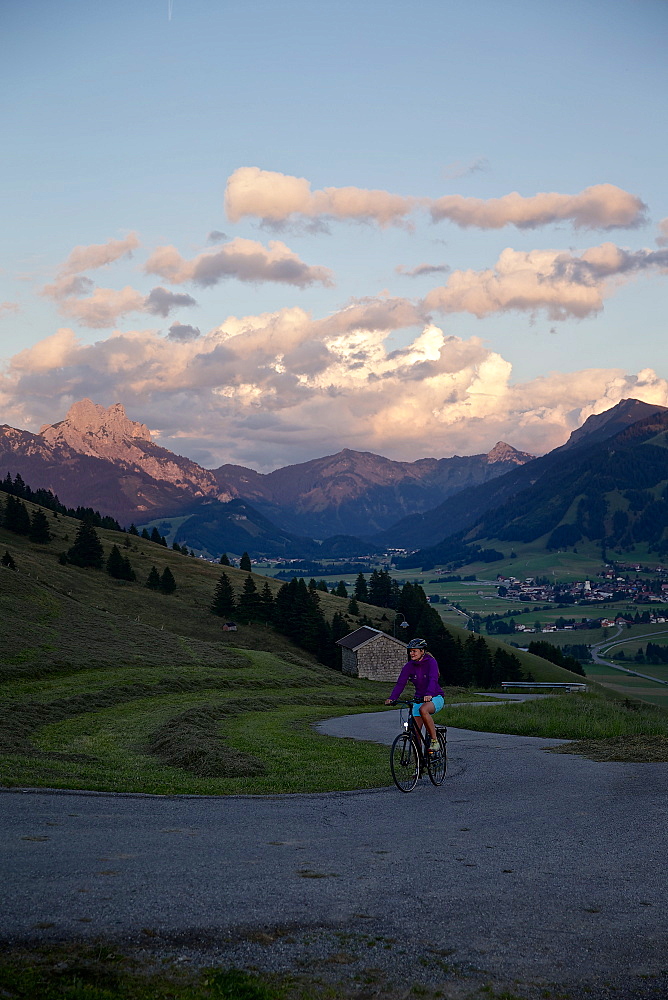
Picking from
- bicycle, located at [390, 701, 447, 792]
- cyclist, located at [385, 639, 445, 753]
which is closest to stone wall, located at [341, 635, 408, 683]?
bicycle, located at [390, 701, 447, 792]

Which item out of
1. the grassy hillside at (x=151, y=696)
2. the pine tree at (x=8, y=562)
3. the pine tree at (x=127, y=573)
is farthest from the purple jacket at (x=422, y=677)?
the pine tree at (x=127, y=573)

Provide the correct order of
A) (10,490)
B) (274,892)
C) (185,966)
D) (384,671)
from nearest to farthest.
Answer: (185,966) → (274,892) → (384,671) → (10,490)

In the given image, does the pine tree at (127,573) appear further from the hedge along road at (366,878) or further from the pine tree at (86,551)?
the hedge along road at (366,878)

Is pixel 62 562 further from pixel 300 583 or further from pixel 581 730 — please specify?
pixel 581 730

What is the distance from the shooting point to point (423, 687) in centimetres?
1627

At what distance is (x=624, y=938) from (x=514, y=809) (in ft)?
21.4

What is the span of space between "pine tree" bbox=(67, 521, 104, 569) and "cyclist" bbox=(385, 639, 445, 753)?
338ft

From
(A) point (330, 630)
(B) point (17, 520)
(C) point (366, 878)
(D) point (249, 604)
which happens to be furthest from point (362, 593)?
(C) point (366, 878)

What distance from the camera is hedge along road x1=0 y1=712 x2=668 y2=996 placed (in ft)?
25.6

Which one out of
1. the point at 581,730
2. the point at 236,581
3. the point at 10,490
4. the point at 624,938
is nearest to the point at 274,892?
the point at 624,938

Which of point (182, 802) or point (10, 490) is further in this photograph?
point (10, 490)

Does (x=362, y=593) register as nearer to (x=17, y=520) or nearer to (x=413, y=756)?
(x=17, y=520)

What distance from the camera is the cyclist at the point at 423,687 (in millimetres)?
16156

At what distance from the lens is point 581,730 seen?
25891 millimetres
